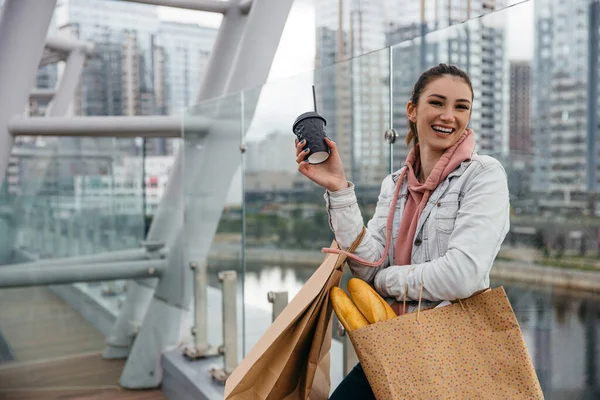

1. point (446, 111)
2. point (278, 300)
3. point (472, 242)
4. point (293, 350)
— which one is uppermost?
point (446, 111)

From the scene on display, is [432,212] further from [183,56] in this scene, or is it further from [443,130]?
[183,56]

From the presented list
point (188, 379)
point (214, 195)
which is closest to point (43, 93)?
point (214, 195)

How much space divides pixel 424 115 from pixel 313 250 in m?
1.11

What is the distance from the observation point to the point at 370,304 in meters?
1.14

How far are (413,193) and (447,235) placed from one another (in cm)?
11

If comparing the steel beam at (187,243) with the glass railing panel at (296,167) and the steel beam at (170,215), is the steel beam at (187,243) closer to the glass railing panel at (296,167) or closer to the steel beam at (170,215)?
the steel beam at (170,215)

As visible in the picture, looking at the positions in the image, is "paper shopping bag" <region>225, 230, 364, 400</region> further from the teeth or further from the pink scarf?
the teeth

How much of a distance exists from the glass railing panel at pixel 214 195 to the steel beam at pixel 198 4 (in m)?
0.64

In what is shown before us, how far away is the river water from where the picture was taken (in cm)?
163

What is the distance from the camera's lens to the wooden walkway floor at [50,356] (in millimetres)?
3539

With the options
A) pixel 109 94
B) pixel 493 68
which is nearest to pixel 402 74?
pixel 493 68

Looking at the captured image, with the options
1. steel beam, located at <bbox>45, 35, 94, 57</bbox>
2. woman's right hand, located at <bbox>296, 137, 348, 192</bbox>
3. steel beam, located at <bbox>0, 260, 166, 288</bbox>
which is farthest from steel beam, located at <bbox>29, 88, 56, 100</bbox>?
woman's right hand, located at <bbox>296, 137, 348, 192</bbox>

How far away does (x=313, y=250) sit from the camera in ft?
7.52

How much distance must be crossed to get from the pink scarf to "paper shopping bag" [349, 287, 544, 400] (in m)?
0.18
